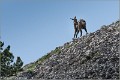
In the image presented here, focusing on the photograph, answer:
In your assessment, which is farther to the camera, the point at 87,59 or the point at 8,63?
the point at 8,63

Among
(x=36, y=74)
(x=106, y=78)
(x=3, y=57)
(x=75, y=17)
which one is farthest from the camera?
(x=3, y=57)

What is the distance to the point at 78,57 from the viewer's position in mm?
44750

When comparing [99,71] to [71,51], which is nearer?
[99,71]

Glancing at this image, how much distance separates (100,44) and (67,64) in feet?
14.1

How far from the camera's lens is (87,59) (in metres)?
43.1

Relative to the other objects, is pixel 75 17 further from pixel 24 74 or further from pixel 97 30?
pixel 24 74

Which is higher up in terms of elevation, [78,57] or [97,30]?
[97,30]

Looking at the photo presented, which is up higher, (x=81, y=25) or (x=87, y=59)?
(x=81, y=25)

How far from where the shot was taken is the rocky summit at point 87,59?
39.1 m

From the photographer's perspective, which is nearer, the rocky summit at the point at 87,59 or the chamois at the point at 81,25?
the rocky summit at the point at 87,59

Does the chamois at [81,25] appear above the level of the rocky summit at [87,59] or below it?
above

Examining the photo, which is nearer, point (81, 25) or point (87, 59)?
point (87, 59)

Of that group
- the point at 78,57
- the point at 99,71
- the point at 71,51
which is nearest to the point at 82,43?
the point at 71,51

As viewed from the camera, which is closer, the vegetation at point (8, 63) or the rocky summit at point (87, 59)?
the rocky summit at point (87, 59)
